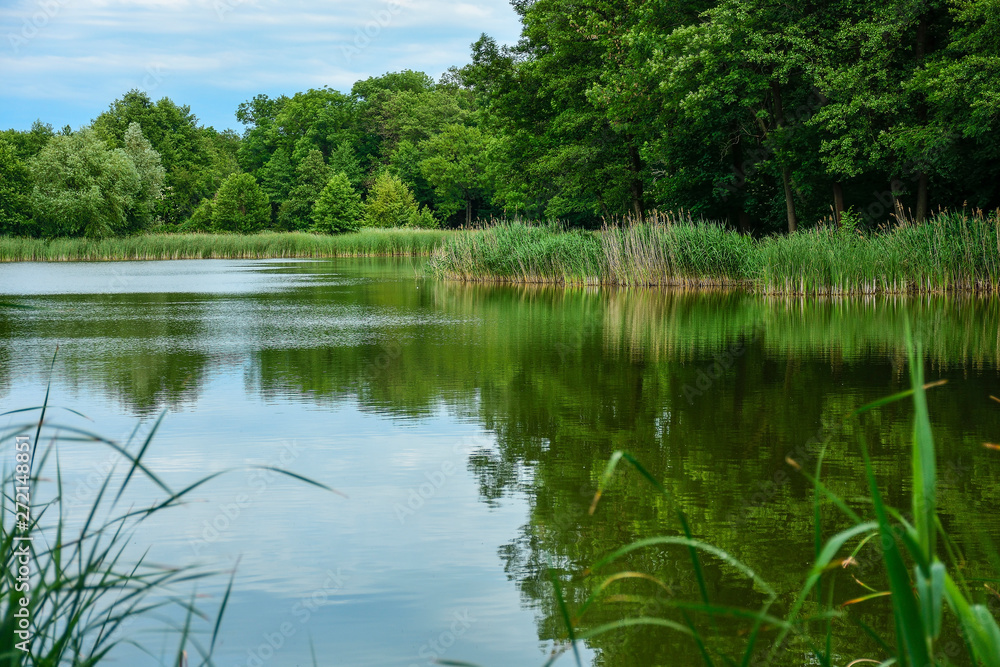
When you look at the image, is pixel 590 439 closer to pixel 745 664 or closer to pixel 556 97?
pixel 745 664

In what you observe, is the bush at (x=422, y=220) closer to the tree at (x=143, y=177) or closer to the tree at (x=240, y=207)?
the tree at (x=240, y=207)

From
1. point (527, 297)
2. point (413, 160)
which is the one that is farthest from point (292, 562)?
point (413, 160)

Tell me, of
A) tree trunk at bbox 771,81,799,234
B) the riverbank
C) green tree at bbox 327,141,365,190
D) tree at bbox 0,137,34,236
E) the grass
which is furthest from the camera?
green tree at bbox 327,141,365,190

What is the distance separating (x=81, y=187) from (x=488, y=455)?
5608 centimetres

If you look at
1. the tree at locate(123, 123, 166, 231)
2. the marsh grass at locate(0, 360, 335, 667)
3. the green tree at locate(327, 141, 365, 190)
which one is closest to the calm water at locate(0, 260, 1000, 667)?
the marsh grass at locate(0, 360, 335, 667)

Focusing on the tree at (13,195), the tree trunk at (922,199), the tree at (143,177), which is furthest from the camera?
the tree at (13,195)

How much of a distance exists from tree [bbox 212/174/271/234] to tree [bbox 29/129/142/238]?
1563 centimetres

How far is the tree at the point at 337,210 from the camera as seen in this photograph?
2840 inches

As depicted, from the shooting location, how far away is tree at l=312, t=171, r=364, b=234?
72125mm

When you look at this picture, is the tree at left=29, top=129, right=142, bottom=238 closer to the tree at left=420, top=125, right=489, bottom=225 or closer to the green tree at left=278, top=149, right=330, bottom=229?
the green tree at left=278, top=149, right=330, bottom=229

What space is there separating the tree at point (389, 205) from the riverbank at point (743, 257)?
4358cm

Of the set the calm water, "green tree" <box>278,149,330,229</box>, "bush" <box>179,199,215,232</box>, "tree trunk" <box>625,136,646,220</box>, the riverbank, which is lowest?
the calm water

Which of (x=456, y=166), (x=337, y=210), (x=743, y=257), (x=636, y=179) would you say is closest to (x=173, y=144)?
(x=337, y=210)

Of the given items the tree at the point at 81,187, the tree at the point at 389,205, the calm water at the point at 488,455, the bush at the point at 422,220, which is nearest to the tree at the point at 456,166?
the bush at the point at 422,220
